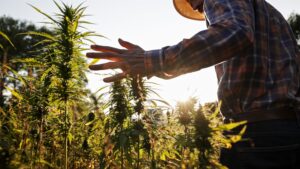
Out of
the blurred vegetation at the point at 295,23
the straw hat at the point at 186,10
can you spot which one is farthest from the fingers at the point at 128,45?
the blurred vegetation at the point at 295,23

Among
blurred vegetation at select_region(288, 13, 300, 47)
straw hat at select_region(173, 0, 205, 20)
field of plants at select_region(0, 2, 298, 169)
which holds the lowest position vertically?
field of plants at select_region(0, 2, 298, 169)

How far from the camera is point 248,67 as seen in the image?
201cm

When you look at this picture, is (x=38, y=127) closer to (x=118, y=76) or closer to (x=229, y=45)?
(x=118, y=76)

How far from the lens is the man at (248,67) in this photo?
1.62 meters

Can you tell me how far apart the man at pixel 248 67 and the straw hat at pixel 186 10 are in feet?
4.79

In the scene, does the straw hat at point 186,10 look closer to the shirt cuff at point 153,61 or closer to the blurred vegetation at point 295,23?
the shirt cuff at point 153,61

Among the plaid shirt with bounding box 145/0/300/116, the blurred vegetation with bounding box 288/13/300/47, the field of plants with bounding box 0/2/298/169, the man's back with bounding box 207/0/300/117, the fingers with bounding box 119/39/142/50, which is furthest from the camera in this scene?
the blurred vegetation with bounding box 288/13/300/47

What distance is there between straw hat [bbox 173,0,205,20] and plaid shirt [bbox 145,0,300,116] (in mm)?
1434

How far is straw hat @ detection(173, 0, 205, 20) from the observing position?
3.75m

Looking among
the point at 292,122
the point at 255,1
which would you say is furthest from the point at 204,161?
the point at 255,1

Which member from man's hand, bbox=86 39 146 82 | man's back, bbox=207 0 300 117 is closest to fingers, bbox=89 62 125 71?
man's hand, bbox=86 39 146 82

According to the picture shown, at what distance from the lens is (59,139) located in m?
3.62

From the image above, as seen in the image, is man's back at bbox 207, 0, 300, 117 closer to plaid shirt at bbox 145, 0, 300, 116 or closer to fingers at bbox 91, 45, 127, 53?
plaid shirt at bbox 145, 0, 300, 116

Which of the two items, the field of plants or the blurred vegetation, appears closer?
the field of plants
